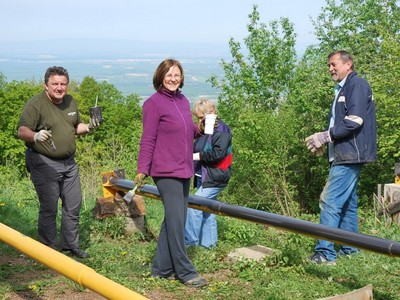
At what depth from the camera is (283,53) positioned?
34.7 metres

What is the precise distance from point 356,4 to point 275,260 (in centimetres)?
3832

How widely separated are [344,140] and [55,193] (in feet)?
8.31

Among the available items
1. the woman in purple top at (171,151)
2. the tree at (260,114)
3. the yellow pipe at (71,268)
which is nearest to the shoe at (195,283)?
the woman in purple top at (171,151)

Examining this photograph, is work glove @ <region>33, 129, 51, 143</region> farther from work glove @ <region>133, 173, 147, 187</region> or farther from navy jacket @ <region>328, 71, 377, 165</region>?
navy jacket @ <region>328, 71, 377, 165</region>

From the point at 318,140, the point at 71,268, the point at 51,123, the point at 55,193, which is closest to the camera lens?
the point at 71,268

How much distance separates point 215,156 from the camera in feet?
19.4

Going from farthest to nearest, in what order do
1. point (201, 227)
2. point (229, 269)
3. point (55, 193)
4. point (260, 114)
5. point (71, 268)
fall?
1. point (260, 114)
2. point (201, 227)
3. point (55, 193)
4. point (229, 269)
5. point (71, 268)

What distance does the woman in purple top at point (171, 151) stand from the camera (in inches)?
186

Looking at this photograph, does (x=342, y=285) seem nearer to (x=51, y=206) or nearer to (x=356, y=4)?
(x=51, y=206)

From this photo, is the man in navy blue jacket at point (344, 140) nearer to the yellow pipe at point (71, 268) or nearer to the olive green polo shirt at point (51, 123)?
the olive green polo shirt at point (51, 123)

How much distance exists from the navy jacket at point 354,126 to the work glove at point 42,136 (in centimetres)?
233

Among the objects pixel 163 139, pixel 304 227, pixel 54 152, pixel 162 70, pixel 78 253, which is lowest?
pixel 78 253

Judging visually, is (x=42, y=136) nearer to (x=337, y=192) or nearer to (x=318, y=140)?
(x=318, y=140)

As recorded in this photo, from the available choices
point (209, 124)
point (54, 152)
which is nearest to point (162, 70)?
point (209, 124)
